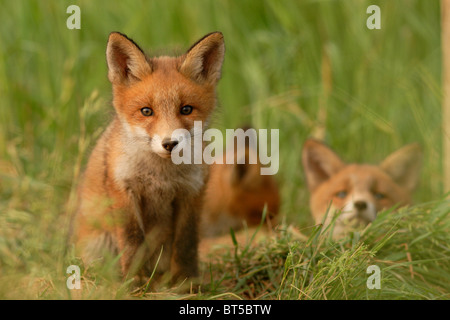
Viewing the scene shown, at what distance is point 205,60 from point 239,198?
2.15 m

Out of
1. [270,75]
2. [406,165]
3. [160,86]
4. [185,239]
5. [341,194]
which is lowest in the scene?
[185,239]

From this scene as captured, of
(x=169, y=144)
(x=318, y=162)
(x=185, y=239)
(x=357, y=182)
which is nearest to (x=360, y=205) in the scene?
(x=357, y=182)

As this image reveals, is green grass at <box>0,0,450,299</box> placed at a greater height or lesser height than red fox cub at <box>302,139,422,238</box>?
greater

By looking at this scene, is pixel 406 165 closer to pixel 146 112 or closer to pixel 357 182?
pixel 357 182

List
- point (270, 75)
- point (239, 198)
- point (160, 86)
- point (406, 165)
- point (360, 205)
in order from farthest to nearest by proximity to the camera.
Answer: point (270, 75) < point (239, 198) < point (406, 165) < point (360, 205) < point (160, 86)

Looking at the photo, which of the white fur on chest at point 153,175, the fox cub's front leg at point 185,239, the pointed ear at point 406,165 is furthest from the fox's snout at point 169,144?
the pointed ear at point 406,165

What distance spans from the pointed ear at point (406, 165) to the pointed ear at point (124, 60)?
7.09 ft

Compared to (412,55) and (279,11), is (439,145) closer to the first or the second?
(412,55)

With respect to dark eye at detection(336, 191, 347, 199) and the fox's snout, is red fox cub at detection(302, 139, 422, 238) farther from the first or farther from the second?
the fox's snout

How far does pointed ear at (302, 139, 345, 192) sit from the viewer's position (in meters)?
4.27

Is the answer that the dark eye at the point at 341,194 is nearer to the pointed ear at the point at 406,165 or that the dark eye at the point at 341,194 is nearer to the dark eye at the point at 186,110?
the pointed ear at the point at 406,165

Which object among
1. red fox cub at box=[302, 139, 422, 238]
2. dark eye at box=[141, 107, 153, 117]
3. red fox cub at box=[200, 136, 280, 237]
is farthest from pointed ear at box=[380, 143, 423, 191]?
dark eye at box=[141, 107, 153, 117]

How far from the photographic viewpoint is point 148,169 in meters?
2.79

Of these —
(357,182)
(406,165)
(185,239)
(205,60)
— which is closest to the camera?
(205,60)
